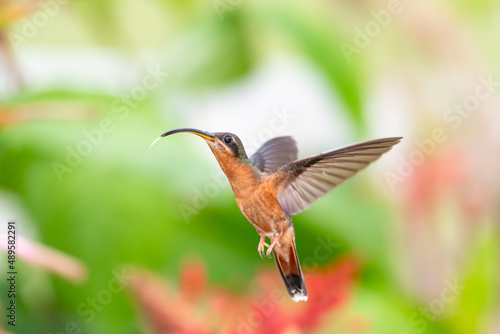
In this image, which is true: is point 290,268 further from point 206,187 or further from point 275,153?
point 206,187

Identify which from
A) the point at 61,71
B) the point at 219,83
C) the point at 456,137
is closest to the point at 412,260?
the point at 456,137

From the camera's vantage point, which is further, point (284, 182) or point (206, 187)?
point (206, 187)

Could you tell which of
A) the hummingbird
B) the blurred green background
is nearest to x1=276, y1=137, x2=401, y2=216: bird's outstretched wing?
the hummingbird

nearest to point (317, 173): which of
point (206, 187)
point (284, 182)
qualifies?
point (284, 182)

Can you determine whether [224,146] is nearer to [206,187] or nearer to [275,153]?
[275,153]

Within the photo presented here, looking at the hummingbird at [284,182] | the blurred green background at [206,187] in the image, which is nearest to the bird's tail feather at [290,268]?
the hummingbird at [284,182]
